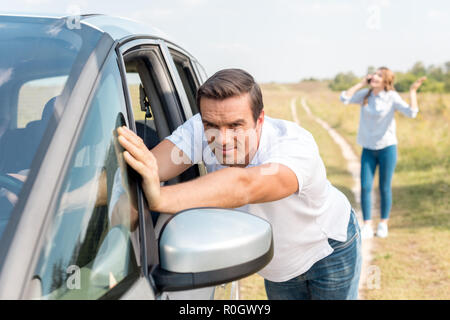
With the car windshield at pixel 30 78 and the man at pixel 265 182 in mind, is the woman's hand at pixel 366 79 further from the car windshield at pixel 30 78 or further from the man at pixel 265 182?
the car windshield at pixel 30 78

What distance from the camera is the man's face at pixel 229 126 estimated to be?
1827 millimetres

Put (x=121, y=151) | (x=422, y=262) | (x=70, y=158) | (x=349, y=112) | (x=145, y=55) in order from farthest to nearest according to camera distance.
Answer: (x=349, y=112) < (x=422, y=262) < (x=145, y=55) < (x=121, y=151) < (x=70, y=158)

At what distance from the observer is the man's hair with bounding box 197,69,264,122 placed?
1830mm

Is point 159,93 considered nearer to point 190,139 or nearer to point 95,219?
point 190,139

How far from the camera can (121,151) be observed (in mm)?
1440

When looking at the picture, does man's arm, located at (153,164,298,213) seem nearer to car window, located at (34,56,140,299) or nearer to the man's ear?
car window, located at (34,56,140,299)

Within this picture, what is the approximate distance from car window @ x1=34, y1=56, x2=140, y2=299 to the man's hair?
0.44 m

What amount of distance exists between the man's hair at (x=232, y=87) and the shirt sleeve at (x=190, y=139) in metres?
0.24

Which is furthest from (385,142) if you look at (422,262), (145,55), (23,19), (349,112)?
(349,112)

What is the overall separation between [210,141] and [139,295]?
844 millimetres

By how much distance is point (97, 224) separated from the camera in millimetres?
1249

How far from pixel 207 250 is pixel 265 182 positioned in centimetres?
55
